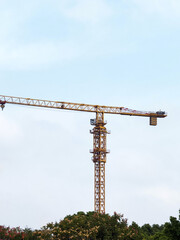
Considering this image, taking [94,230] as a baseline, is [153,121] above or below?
above

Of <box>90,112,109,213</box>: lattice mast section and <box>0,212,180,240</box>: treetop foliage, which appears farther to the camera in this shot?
<box>90,112,109,213</box>: lattice mast section

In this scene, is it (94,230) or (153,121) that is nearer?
(94,230)

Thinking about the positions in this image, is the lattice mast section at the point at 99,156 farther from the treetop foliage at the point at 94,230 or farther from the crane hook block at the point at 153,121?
the treetop foliage at the point at 94,230

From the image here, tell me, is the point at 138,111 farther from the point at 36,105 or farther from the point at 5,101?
the point at 5,101

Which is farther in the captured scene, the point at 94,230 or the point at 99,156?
the point at 99,156

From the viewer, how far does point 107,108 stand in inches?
4417

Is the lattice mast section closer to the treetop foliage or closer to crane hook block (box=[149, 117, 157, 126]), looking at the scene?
crane hook block (box=[149, 117, 157, 126])

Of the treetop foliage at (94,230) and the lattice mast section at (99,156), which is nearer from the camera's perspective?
the treetop foliage at (94,230)

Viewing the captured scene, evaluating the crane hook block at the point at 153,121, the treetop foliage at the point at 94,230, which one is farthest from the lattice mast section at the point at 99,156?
the treetop foliage at the point at 94,230

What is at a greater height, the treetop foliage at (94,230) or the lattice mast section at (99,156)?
A: the lattice mast section at (99,156)

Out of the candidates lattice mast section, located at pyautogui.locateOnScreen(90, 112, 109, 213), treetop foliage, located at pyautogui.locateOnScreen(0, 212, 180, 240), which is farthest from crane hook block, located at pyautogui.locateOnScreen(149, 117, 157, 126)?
treetop foliage, located at pyautogui.locateOnScreen(0, 212, 180, 240)

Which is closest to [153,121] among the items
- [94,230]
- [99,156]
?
[99,156]

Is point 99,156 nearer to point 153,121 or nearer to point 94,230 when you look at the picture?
point 153,121

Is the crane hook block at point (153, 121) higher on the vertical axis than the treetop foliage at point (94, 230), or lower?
higher
